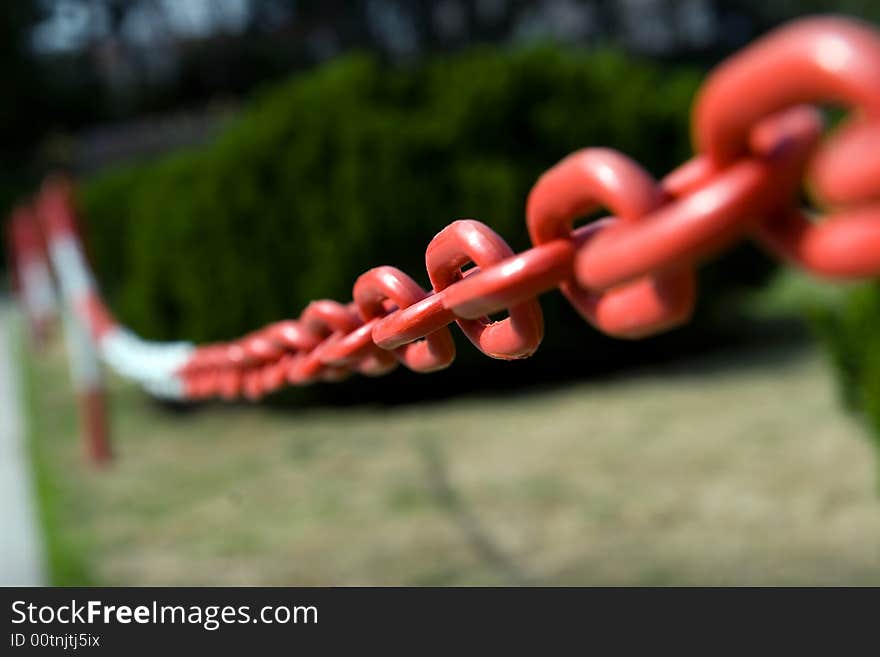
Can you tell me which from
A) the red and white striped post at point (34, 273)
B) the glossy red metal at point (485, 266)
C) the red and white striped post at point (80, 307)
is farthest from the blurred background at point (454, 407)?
the glossy red metal at point (485, 266)

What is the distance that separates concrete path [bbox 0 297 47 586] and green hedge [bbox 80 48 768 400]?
1.16 meters

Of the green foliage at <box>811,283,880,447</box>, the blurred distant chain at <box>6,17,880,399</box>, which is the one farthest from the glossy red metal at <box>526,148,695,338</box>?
the green foliage at <box>811,283,880,447</box>

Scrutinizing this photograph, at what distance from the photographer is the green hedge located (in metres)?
6.04

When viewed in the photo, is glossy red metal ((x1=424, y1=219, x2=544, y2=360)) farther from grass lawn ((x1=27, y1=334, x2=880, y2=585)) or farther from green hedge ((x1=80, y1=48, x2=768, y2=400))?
green hedge ((x1=80, y1=48, x2=768, y2=400))

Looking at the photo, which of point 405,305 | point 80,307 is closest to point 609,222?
point 405,305

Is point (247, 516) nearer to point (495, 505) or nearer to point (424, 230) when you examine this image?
point (495, 505)

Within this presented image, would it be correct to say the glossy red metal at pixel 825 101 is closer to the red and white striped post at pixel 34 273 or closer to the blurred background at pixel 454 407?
the blurred background at pixel 454 407

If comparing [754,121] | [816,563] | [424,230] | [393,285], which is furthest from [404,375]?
[754,121]

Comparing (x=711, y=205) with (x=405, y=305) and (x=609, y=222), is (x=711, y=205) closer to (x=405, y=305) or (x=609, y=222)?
(x=609, y=222)

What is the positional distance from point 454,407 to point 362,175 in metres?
1.62

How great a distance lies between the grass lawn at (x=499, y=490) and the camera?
12.8 feet

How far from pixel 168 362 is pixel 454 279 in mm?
2407

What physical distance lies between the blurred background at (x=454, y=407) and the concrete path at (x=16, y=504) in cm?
11

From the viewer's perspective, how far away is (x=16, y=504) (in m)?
5.21
